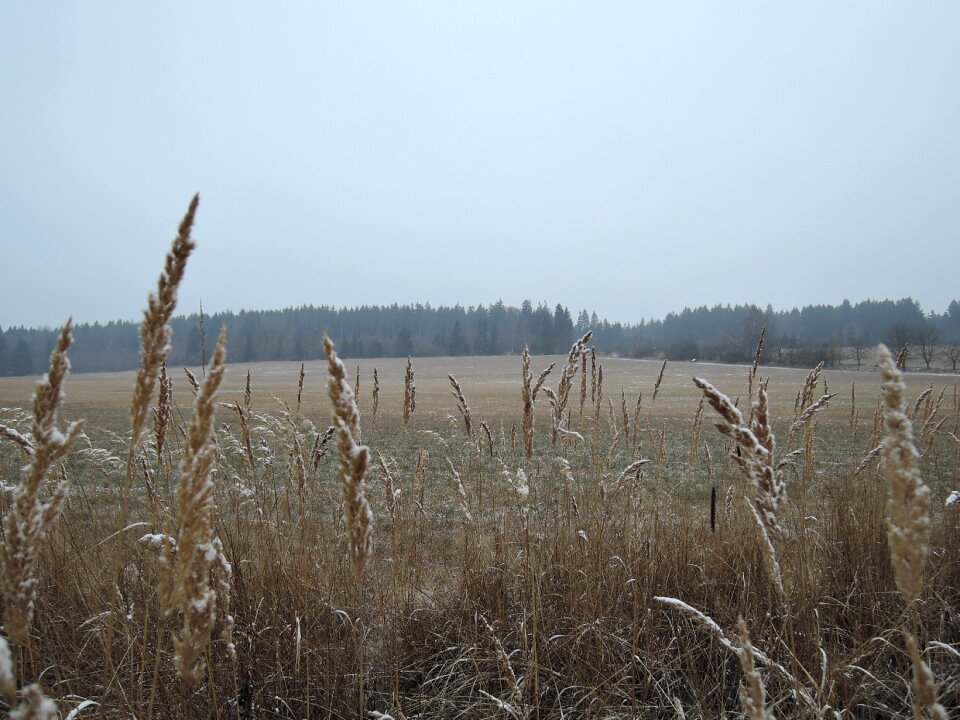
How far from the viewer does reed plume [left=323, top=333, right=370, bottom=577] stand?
3.89 ft

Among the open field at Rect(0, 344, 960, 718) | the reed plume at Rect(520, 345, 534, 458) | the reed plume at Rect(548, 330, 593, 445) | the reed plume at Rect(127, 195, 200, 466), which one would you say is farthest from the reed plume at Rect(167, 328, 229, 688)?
the reed plume at Rect(548, 330, 593, 445)

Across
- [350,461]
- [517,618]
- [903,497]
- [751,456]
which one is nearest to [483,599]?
[517,618]

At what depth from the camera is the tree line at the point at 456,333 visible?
116 metres

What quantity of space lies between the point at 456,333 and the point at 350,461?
124 m

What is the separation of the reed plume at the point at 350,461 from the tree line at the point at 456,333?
97.5 meters

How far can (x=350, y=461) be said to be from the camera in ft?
3.92

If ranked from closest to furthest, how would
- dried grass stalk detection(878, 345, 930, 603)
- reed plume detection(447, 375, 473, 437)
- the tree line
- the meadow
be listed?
dried grass stalk detection(878, 345, 930, 603)
the meadow
reed plume detection(447, 375, 473, 437)
the tree line

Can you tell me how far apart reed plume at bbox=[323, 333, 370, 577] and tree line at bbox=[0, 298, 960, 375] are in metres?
97.5

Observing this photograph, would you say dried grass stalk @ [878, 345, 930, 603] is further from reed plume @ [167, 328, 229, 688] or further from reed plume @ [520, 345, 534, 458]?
reed plume @ [520, 345, 534, 458]

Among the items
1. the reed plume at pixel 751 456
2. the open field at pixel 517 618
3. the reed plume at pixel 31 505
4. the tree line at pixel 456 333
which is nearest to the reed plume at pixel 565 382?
the open field at pixel 517 618

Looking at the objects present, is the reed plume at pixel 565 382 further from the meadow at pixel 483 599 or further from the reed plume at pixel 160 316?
the reed plume at pixel 160 316

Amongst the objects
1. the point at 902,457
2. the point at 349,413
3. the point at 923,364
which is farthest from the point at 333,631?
the point at 923,364

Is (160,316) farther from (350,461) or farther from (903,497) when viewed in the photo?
(903,497)

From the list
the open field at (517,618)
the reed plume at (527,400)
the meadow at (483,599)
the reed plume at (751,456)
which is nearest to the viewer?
the meadow at (483,599)
